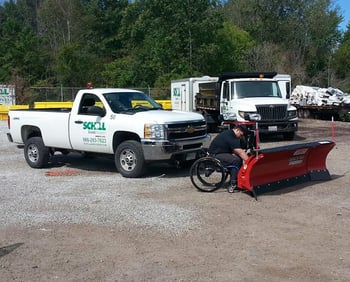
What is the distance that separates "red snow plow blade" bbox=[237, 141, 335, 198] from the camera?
909 cm

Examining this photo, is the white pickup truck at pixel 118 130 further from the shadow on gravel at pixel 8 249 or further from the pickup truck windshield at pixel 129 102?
the shadow on gravel at pixel 8 249

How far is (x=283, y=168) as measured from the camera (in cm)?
984

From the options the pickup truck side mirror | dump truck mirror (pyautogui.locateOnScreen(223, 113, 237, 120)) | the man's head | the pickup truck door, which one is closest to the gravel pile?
the pickup truck door

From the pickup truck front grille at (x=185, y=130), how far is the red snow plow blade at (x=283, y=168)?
2.18m

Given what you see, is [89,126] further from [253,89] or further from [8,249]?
[253,89]

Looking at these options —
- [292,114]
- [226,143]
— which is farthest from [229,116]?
[226,143]

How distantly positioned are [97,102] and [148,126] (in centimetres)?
192

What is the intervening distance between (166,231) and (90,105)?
5.86 metres

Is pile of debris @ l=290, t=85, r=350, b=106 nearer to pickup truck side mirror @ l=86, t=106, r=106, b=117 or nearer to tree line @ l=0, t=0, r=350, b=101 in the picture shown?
tree line @ l=0, t=0, r=350, b=101

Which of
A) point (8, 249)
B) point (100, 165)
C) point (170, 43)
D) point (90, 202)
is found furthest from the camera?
point (170, 43)

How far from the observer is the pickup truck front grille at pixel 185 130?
10891 mm

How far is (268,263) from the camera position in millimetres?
5816

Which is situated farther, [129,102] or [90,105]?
[90,105]

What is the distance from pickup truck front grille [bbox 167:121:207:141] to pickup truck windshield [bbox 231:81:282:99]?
310 inches
